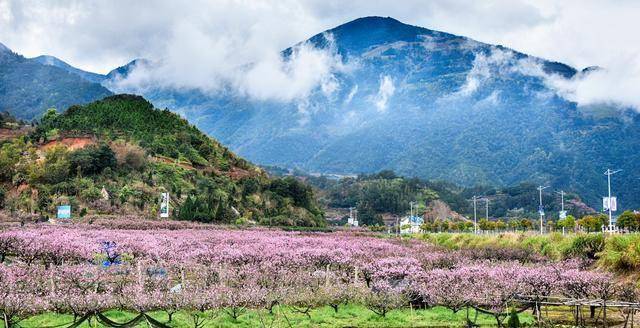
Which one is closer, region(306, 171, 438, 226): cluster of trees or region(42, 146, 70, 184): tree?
region(42, 146, 70, 184): tree

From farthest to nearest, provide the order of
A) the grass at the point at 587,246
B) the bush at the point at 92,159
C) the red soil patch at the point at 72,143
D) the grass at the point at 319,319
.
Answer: the red soil patch at the point at 72,143 → the bush at the point at 92,159 → the grass at the point at 587,246 → the grass at the point at 319,319

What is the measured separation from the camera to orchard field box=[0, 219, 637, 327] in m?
20.7

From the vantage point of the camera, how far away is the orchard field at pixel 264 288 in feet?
67.8

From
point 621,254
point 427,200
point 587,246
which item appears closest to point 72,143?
point 587,246

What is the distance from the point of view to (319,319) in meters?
21.9

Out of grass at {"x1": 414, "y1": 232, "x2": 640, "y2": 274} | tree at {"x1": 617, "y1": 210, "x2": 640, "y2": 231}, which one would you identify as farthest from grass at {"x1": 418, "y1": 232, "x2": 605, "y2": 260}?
tree at {"x1": 617, "y1": 210, "x2": 640, "y2": 231}

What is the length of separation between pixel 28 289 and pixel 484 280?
1659cm

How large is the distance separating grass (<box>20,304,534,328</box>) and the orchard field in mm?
39

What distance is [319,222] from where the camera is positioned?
79438 millimetres

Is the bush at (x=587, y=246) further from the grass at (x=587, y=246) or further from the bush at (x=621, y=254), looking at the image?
the bush at (x=621, y=254)

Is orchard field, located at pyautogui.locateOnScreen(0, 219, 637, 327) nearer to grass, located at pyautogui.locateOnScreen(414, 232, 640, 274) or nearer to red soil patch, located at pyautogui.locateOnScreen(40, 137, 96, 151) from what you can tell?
grass, located at pyautogui.locateOnScreen(414, 232, 640, 274)

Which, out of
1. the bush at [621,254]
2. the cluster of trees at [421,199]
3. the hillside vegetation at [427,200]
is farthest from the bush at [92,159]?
the cluster of trees at [421,199]

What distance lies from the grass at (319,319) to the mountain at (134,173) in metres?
36.5

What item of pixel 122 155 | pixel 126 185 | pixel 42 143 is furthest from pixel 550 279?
pixel 42 143
